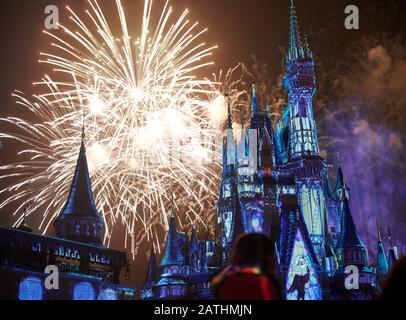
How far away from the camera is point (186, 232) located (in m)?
63.6

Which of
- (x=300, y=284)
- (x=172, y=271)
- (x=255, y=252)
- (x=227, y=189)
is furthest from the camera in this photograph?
(x=227, y=189)

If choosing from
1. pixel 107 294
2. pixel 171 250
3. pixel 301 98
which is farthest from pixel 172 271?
→ pixel 301 98

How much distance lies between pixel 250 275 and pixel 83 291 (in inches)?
1422

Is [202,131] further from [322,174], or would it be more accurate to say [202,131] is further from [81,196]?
[322,174]

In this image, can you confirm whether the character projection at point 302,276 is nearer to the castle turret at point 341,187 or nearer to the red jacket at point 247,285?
the castle turret at point 341,187

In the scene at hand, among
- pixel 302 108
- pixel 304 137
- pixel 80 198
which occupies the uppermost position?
pixel 302 108

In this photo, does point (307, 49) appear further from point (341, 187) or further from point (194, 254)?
point (194, 254)

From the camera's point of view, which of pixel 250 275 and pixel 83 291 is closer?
pixel 250 275

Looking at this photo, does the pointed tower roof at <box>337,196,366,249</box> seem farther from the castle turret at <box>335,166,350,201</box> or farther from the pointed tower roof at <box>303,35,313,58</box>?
the pointed tower roof at <box>303,35,313,58</box>

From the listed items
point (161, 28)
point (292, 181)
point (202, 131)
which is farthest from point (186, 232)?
point (161, 28)

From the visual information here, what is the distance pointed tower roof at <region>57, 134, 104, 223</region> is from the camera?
48.1 meters

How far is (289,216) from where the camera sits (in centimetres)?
5322
